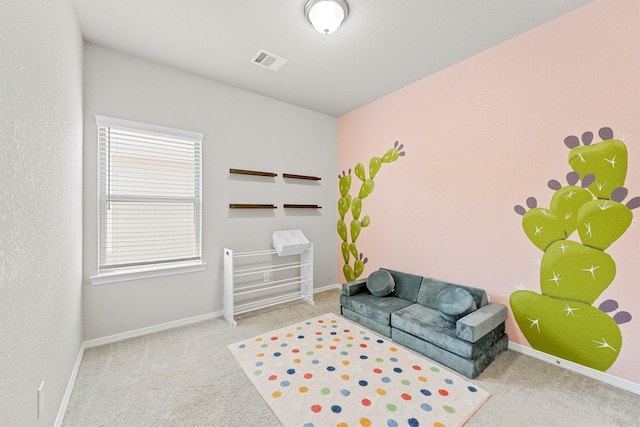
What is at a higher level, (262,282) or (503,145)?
(503,145)

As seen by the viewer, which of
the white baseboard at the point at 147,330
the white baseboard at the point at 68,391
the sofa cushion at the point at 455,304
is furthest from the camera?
the white baseboard at the point at 147,330

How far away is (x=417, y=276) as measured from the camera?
308cm

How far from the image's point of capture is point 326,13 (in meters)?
2.04

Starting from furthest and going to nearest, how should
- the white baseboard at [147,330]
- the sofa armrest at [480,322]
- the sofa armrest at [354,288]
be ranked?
the sofa armrest at [354,288] < the white baseboard at [147,330] < the sofa armrest at [480,322]

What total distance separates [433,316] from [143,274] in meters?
2.90

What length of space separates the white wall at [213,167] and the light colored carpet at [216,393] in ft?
1.44

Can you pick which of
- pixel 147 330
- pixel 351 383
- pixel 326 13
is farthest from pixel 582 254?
pixel 147 330

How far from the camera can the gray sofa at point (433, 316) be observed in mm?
2102

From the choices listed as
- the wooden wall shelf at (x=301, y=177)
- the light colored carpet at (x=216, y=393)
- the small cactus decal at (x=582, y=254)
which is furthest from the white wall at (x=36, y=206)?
the small cactus decal at (x=582, y=254)

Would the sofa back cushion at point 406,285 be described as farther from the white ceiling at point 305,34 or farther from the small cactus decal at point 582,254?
the white ceiling at point 305,34

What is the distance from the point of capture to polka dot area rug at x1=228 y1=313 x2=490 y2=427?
168 cm

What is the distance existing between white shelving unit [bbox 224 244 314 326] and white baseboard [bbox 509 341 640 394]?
2276mm

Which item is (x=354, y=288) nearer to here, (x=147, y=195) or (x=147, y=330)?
(x=147, y=330)

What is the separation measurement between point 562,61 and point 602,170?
934mm
